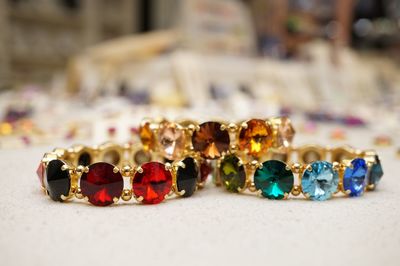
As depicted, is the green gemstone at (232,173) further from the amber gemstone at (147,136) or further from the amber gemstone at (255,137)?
the amber gemstone at (147,136)

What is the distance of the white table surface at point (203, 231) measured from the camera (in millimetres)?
380

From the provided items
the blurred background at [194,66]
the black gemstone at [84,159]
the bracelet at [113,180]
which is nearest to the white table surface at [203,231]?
the bracelet at [113,180]

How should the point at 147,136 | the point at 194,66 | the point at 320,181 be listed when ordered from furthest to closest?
the point at 194,66
the point at 147,136
the point at 320,181

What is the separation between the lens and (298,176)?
1.88 ft

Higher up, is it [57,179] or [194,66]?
[194,66]

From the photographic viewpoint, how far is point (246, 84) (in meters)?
2.05

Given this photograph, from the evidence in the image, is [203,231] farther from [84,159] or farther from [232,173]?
[84,159]

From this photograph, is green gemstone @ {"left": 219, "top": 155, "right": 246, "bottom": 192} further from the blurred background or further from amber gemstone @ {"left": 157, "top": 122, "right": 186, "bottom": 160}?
the blurred background

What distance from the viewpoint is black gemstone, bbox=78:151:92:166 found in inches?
28.1

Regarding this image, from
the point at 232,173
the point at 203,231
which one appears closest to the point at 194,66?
the point at 232,173

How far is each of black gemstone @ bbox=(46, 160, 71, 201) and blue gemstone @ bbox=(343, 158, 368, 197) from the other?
1.24 feet

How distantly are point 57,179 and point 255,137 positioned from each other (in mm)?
284

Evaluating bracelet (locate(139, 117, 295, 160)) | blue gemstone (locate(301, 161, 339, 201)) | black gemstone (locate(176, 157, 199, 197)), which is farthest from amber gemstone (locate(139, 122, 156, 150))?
blue gemstone (locate(301, 161, 339, 201))

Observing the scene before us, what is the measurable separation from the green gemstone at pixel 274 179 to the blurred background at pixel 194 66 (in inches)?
18.9
